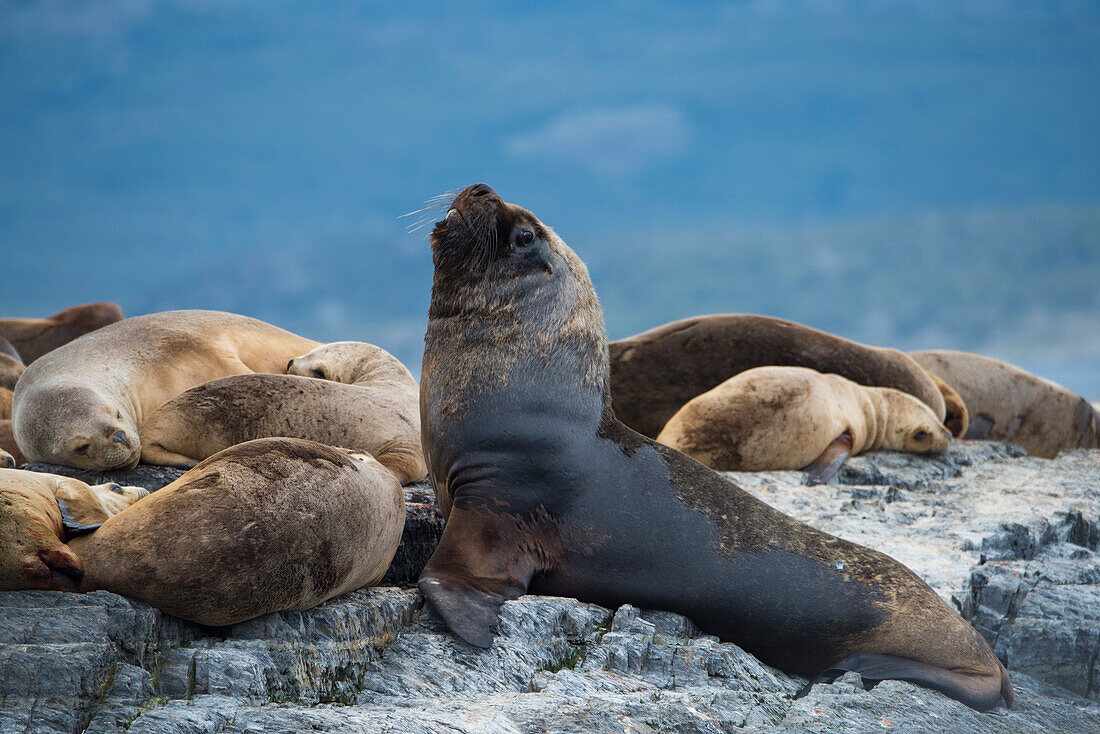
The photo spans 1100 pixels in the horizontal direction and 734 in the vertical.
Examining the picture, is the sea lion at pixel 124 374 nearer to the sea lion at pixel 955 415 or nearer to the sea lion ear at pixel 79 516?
the sea lion ear at pixel 79 516

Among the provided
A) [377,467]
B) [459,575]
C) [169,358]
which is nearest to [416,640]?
[459,575]

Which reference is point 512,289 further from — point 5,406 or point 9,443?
point 5,406

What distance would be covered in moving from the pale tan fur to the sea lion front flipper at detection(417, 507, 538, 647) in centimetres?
346

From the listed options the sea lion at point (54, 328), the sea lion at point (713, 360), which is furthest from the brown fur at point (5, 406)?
the sea lion at point (713, 360)

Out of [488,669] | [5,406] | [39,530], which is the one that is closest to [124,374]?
[5,406]

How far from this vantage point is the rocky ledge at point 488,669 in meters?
2.74

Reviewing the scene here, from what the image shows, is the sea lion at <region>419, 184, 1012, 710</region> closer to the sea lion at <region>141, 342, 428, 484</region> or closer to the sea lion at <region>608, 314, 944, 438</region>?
the sea lion at <region>141, 342, 428, 484</region>

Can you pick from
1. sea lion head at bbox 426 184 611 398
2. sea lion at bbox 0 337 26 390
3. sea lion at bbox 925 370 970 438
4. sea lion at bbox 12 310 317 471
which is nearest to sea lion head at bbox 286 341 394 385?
sea lion at bbox 12 310 317 471

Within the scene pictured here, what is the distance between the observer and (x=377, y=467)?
393 centimetres

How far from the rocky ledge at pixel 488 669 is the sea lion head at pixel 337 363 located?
1.36 meters

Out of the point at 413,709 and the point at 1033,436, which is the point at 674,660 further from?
the point at 1033,436

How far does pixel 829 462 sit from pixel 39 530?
5629 millimetres

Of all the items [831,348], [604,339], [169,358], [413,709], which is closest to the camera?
[413,709]

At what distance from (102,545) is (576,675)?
1558 millimetres
